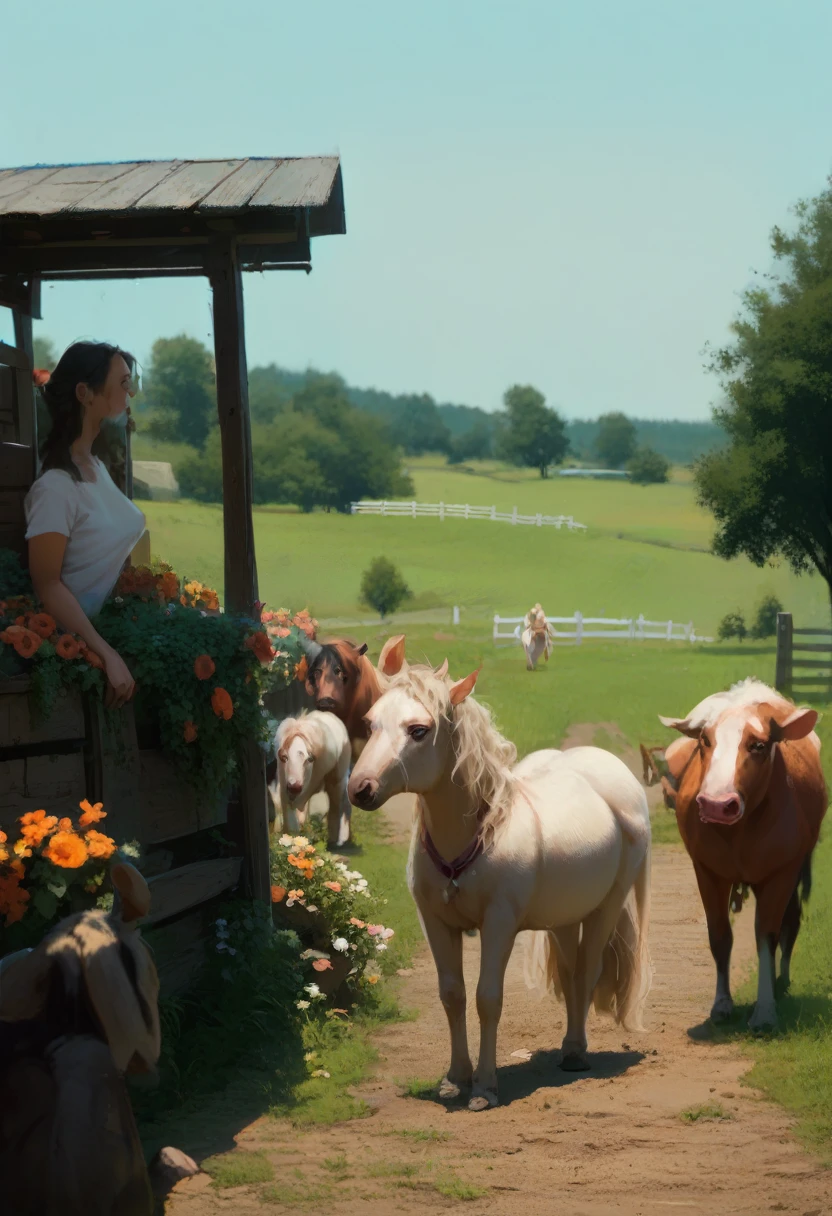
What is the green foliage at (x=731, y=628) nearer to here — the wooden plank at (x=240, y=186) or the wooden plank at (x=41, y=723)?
the wooden plank at (x=240, y=186)

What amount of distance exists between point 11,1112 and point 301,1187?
232 cm

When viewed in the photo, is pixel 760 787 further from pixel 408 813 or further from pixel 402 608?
pixel 402 608

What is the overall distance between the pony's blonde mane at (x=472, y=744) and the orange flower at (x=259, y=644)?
2.06 feet

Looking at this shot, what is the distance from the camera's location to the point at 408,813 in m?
15.5

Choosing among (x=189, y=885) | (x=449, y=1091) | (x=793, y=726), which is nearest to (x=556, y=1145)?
(x=449, y=1091)

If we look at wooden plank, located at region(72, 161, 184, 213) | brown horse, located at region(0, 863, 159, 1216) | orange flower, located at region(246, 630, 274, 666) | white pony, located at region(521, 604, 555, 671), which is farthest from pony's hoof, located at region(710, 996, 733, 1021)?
white pony, located at region(521, 604, 555, 671)

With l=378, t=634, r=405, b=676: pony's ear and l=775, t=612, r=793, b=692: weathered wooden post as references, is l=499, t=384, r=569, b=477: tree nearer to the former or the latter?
l=775, t=612, r=793, b=692: weathered wooden post

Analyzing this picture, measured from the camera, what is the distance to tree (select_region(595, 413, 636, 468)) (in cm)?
7856

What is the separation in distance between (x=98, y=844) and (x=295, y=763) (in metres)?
5.98

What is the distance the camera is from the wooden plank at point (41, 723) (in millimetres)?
5109

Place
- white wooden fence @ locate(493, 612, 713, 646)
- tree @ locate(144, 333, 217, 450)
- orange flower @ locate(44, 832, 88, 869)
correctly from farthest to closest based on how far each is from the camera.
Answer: white wooden fence @ locate(493, 612, 713, 646), tree @ locate(144, 333, 217, 450), orange flower @ locate(44, 832, 88, 869)

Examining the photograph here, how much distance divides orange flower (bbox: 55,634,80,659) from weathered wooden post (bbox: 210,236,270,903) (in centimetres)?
143

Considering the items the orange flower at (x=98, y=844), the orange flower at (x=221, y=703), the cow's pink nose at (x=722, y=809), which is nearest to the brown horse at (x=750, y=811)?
the cow's pink nose at (x=722, y=809)

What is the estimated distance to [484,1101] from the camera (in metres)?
5.76
